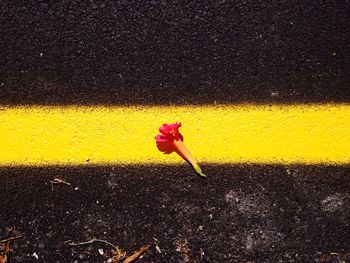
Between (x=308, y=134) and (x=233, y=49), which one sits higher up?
(x=233, y=49)

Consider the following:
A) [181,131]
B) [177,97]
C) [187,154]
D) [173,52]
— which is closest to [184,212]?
[187,154]

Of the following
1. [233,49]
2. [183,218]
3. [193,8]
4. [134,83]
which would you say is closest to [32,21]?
[134,83]

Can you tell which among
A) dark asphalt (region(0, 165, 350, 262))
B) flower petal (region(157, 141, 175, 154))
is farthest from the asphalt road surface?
flower petal (region(157, 141, 175, 154))

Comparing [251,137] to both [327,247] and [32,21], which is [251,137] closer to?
[327,247]

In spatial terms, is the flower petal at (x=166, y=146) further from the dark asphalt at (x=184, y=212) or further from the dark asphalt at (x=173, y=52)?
the dark asphalt at (x=173, y=52)

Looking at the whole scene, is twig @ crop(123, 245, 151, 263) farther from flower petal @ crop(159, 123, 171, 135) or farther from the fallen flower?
flower petal @ crop(159, 123, 171, 135)

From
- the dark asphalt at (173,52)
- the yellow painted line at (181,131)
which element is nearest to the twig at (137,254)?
the yellow painted line at (181,131)
